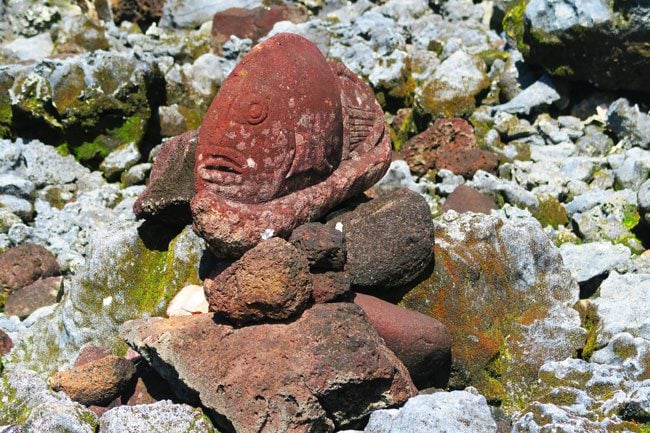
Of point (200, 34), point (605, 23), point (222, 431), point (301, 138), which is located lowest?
point (200, 34)

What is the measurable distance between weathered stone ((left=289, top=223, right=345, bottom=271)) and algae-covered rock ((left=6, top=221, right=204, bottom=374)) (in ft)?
4.28

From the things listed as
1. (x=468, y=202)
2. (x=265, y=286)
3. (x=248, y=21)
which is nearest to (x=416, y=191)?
(x=468, y=202)

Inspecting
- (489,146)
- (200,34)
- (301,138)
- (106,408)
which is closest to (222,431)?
(106,408)

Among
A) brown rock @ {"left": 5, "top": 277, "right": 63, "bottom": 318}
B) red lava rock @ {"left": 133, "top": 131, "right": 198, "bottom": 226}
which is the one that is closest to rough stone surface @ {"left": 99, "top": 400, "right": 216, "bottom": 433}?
red lava rock @ {"left": 133, "top": 131, "right": 198, "bottom": 226}

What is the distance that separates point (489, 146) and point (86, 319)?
5252 mm

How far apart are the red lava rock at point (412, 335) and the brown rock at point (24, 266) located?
176 inches

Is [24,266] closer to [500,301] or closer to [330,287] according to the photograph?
[330,287]

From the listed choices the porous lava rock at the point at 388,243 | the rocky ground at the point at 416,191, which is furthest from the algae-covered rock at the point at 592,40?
the porous lava rock at the point at 388,243

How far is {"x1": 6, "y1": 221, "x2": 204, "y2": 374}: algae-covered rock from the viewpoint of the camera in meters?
7.47

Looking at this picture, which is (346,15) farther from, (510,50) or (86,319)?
(86,319)

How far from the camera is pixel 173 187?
23.6 ft

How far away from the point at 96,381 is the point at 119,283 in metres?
1.21

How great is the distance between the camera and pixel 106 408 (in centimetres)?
664

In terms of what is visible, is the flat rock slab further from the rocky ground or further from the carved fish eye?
the carved fish eye
